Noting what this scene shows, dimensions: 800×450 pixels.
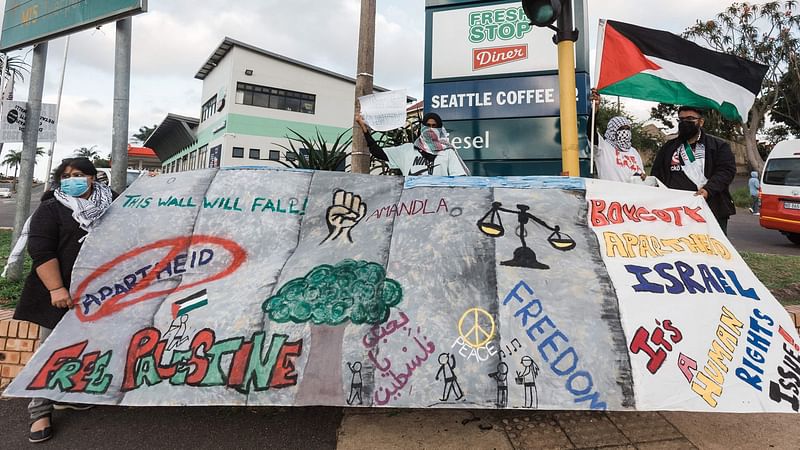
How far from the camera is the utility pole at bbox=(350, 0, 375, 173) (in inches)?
194

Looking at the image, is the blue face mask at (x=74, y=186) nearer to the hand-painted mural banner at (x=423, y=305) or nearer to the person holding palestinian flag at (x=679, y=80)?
the hand-painted mural banner at (x=423, y=305)

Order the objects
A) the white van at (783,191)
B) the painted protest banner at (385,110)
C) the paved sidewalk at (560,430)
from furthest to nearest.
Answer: the white van at (783,191), the painted protest banner at (385,110), the paved sidewalk at (560,430)

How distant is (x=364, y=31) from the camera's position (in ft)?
16.8

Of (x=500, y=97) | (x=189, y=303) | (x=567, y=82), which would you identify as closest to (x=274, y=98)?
(x=500, y=97)

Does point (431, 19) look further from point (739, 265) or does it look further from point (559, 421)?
point (559, 421)

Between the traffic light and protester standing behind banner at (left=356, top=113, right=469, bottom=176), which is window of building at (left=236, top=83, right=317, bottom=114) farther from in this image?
the traffic light

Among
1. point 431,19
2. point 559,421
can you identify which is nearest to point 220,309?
point 559,421

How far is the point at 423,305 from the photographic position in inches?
93.9

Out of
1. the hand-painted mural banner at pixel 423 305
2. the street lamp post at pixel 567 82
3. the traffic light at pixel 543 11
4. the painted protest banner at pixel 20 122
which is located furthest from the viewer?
the painted protest banner at pixel 20 122

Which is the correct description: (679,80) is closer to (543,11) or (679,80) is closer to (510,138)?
(543,11)

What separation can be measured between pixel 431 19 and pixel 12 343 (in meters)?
5.40

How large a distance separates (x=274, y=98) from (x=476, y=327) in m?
27.2

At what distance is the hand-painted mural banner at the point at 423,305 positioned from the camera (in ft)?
7.06

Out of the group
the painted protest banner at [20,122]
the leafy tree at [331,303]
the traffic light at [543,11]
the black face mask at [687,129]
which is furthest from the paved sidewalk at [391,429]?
the painted protest banner at [20,122]
